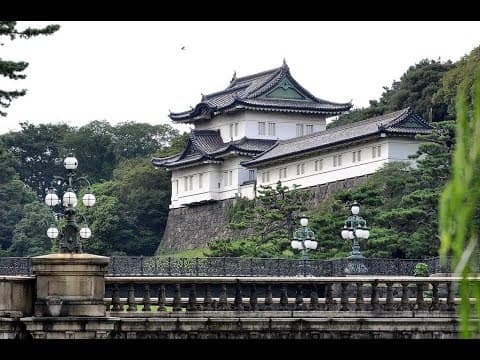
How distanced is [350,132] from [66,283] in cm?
6316

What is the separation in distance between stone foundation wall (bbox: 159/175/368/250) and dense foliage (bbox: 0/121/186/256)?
1594 mm

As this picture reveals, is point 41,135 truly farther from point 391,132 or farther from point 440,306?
point 440,306

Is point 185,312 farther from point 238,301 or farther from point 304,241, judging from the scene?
point 304,241

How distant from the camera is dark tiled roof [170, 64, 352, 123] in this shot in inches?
3912

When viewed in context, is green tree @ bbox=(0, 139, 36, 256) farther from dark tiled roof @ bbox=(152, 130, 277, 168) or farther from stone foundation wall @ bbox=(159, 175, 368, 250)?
dark tiled roof @ bbox=(152, 130, 277, 168)

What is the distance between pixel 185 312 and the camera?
Result: 2428 centimetres

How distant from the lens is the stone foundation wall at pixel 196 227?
9681cm

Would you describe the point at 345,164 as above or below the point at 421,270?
above

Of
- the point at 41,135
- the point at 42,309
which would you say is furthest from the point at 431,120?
the point at 42,309

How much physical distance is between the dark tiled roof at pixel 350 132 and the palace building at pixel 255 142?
123 millimetres

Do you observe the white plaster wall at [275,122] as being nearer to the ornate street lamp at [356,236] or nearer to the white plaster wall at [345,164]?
the white plaster wall at [345,164]

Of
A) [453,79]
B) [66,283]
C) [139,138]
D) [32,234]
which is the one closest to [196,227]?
[32,234]

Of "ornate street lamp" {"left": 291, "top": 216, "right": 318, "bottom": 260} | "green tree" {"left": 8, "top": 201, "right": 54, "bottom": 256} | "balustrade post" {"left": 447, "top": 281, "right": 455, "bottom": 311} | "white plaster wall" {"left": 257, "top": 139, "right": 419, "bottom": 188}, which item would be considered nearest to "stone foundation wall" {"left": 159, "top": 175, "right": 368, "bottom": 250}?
"white plaster wall" {"left": 257, "top": 139, "right": 419, "bottom": 188}
